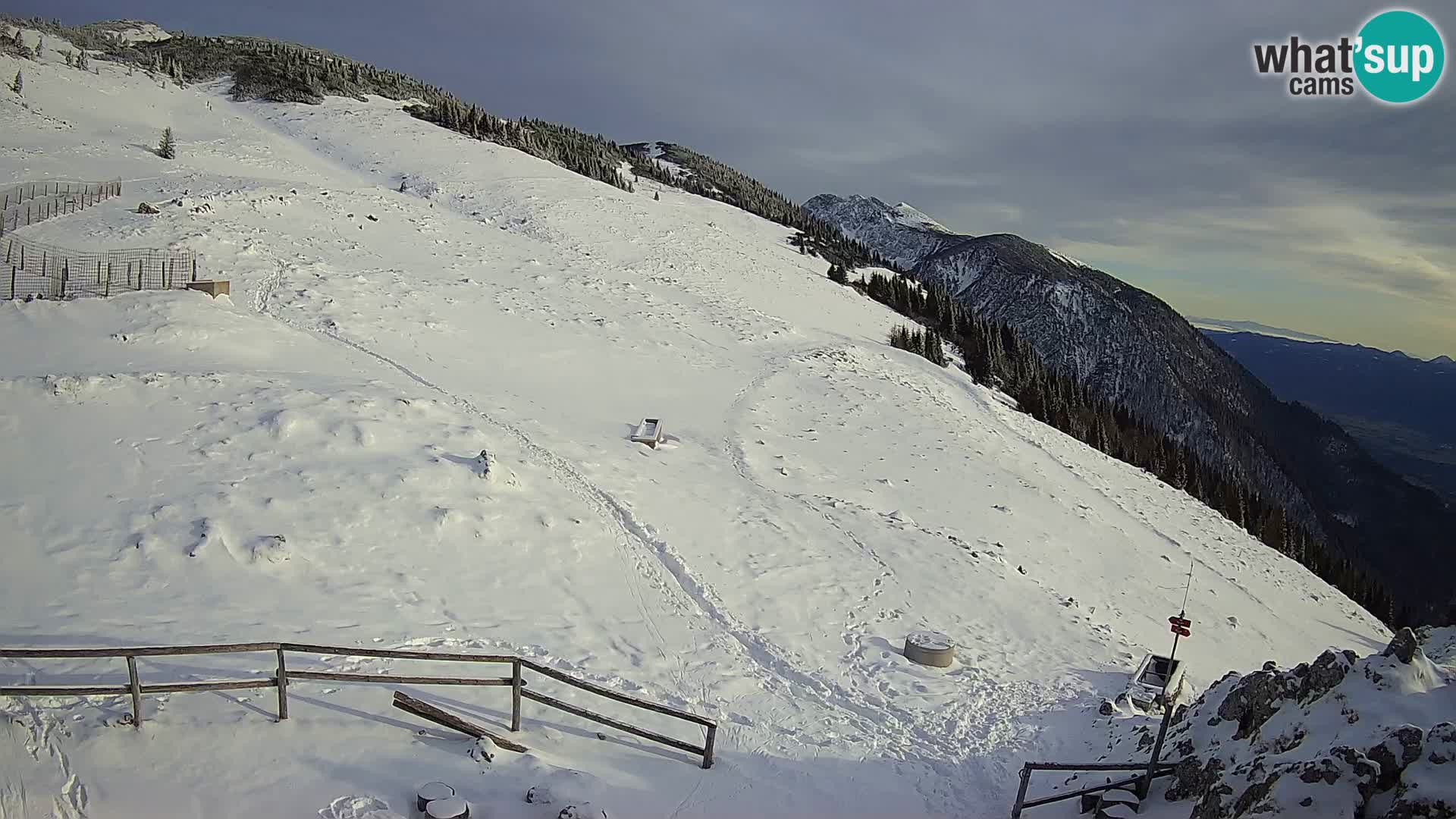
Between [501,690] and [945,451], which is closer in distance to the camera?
[501,690]

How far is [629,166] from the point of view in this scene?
10950 centimetres

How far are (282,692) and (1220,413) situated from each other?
183 m

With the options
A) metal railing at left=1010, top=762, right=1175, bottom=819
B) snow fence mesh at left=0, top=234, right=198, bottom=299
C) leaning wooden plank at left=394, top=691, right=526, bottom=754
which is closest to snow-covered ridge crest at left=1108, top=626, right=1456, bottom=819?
metal railing at left=1010, top=762, right=1175, bottom=819

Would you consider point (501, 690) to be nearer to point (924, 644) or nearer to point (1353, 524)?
point (924, 644)

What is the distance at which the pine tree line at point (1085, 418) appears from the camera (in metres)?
53.2

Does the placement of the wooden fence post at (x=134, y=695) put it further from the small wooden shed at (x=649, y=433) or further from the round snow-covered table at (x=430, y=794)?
the small wooden shed at (x=649, y=433)

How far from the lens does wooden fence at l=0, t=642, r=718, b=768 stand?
7695 millimetres

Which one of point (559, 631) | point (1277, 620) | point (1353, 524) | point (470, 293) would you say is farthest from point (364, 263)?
point (1353, 524)

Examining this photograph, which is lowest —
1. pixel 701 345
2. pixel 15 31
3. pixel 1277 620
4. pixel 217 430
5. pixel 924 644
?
pixel 1277 620

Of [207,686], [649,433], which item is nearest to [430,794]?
[207,686]

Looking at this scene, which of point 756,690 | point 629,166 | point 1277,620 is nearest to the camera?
point 756,690

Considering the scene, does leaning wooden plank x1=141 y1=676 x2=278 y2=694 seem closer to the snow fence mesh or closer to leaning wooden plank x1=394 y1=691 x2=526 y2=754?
leaning wooden plank x1=394 y1=691 x2=526 y2=754

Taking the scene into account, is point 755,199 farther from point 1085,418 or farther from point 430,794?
point 430,794

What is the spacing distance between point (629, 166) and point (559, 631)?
105140 mm
